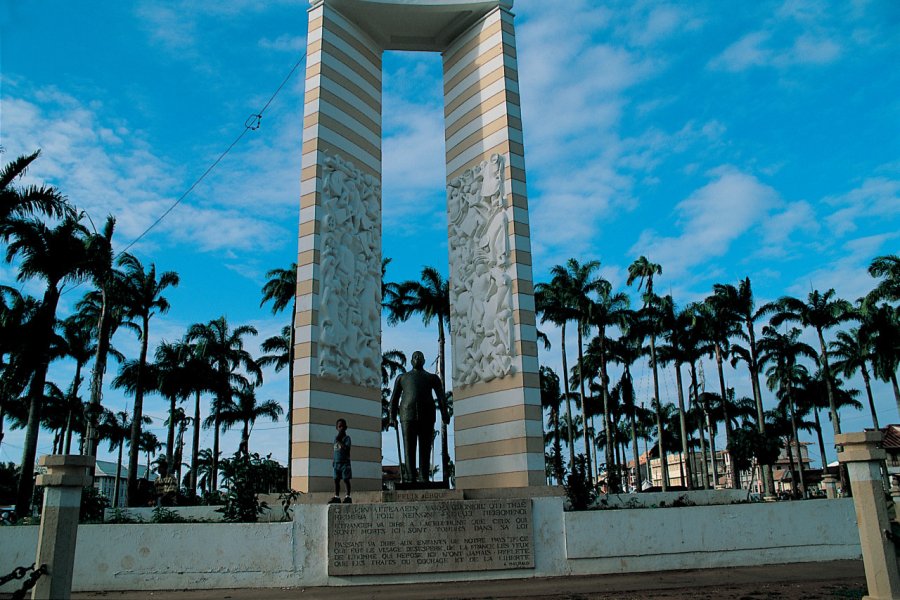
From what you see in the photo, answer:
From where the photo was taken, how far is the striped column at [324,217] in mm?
Result: 14570

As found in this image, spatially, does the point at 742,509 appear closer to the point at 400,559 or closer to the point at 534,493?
the point at 534,493

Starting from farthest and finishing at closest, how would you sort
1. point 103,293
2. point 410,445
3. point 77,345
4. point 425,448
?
point 77,345 → point 103,293 → point 425,448 → point 410,445

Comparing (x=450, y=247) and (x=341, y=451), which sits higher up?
(x=450, y=247)

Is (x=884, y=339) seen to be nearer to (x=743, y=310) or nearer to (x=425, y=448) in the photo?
(x=743, y=310)

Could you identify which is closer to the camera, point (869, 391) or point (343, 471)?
point (343, 471)

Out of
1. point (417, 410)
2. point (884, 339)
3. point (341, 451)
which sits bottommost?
point (341, 451)

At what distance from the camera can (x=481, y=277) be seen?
1675cm

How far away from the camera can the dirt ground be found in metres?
9.79

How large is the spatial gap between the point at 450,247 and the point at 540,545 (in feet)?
27.8

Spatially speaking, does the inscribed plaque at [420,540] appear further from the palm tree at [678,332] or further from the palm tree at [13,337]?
the palm tree at [678,332]

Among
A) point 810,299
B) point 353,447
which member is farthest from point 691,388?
point 353,447

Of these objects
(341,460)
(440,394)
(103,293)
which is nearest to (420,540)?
(341,460)

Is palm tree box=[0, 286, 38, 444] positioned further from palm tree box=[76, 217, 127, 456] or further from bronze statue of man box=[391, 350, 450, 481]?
bronze statue of man box=[391, 350, 450, 481]

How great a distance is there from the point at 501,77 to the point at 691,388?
3772cm
